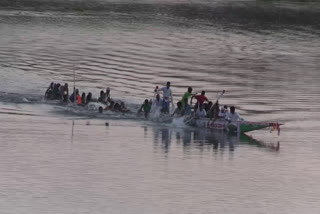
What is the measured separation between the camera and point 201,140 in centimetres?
4750

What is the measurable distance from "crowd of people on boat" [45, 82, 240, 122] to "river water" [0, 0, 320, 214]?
750 mm

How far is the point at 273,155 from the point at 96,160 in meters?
8.50

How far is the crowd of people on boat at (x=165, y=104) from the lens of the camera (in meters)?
50.0

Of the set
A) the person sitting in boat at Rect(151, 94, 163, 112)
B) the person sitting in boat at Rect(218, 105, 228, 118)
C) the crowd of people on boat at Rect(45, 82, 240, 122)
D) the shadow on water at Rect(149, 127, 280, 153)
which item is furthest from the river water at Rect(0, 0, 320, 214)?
the person sitting in boat at Rect(218, 105, 228, 118)

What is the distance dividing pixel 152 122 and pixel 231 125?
15.1 ft

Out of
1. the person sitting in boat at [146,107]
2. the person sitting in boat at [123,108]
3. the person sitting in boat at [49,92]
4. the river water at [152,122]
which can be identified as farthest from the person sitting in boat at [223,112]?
the person sitting in boat at [49,92]

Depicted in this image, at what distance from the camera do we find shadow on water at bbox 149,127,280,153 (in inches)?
1802

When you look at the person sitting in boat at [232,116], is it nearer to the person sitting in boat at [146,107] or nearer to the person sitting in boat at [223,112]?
the person sitting in boat at [223,112]

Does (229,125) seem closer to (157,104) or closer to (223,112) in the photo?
(223,112)

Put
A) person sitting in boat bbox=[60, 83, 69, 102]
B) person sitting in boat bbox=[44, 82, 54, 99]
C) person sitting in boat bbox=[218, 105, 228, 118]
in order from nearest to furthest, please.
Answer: person sitting in boat bbox=[218, 105, 228, 118], person sitting in boat bbox=[60, 83, 69, 102], person sitting in boat bbox=[44, 82, 54, 99]

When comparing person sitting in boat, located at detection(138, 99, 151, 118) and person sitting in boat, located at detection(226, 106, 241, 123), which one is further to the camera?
person sitting in boat, located at detection(138, 99, 151, 118)

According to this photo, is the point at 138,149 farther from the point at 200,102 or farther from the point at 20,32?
the point at 20,32

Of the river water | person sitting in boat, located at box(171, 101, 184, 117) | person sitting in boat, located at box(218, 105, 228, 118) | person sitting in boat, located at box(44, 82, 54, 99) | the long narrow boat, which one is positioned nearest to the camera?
the river water

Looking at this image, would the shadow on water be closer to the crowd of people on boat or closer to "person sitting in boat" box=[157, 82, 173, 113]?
the crowd of people on boat
